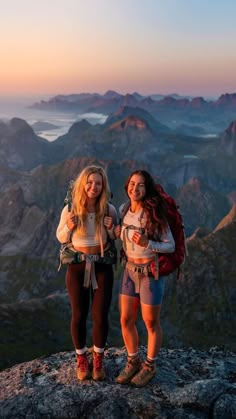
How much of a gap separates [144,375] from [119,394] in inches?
34.4

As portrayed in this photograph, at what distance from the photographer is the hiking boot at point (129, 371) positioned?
10.7m

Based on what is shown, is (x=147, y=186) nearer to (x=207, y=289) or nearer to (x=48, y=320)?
(x=48, y=320)

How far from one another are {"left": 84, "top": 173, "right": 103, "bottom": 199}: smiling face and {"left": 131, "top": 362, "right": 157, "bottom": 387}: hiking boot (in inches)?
201

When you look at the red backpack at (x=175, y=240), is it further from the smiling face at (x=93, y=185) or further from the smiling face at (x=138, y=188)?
the smiling face at (x=93, y=185)

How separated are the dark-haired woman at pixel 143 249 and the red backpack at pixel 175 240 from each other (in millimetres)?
202

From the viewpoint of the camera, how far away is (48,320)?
342 feet

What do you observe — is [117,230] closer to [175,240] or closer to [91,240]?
[91,240]

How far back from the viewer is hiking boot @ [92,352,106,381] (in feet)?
35.6

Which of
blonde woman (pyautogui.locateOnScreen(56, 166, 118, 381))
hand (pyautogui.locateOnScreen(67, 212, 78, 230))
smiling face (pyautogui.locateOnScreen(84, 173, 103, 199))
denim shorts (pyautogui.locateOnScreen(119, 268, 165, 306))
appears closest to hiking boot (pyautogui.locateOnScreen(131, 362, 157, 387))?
blonde woman (pyautogui.locateOnScreen(56, 166, 118, 381))

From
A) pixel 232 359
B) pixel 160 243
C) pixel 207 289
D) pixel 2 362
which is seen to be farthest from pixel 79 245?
pixel 207 289

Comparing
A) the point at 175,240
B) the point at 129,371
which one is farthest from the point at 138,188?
the point at 129,371

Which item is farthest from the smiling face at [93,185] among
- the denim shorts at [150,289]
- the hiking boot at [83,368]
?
the hiking boot at [83,368]

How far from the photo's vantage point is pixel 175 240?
32.8ft

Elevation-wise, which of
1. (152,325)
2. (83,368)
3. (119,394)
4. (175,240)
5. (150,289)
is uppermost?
(175,240)
